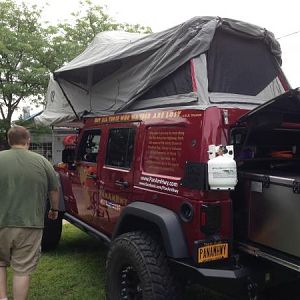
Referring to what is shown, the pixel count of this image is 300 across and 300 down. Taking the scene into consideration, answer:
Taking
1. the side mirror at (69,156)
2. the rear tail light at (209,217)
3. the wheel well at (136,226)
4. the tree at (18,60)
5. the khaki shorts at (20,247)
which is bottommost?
the khaki shorts at (20,247)

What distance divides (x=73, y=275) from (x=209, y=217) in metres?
2.71

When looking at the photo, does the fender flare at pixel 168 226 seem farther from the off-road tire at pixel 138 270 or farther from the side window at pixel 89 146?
the side window at pixel 89 146

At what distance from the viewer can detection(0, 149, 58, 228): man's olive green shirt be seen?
383 centimetres

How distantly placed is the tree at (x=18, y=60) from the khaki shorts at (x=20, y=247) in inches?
530

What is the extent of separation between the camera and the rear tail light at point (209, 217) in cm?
317

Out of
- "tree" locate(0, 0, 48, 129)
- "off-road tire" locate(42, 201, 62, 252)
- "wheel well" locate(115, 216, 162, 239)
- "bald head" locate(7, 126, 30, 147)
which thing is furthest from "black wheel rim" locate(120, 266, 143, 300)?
"tree" locate(0, 0, 48, 129)

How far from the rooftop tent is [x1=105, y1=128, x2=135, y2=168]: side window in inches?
11.9

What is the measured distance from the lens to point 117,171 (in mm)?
4324

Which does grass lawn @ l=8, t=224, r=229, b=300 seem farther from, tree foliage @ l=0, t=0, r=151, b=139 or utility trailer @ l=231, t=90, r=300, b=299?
tree foliage @ l=0, t=0, r=151, b=139

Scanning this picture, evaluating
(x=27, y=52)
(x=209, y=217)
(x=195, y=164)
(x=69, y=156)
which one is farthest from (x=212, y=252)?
(x=27, y=52)

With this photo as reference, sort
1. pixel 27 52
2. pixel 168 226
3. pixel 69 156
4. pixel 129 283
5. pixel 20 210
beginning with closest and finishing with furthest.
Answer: pixel 168 226
pixel 129 283
pixel 20 210
pixel 69 156
pixel 27 52

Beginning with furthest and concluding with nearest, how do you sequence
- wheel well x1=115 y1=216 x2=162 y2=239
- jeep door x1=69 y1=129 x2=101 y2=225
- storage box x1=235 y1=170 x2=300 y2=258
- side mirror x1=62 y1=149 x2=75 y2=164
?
side mirror x1=62 y1=149 x2=75 y2=164
jeep door x1=69 y1=129 x2=101 y2=225
wheel well x1=115 y1=216 x2=162 y2=239
storage box x1=235 y1=170 x2=300 y2=258

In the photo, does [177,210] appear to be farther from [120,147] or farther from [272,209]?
[120,147]

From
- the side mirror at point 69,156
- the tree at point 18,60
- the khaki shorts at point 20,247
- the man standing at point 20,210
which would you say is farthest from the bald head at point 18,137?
the tree at point 18,60
